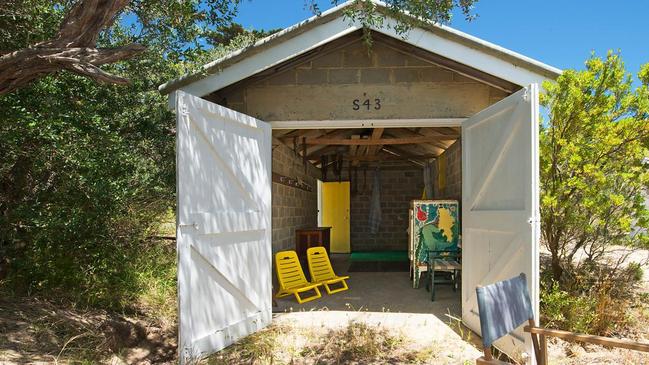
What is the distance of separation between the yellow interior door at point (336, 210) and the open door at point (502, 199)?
26.5ft

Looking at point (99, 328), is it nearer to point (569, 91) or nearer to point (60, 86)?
point (60, 86)

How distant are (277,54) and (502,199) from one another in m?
2.63

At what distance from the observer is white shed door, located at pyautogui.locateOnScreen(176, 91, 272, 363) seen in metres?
3.71

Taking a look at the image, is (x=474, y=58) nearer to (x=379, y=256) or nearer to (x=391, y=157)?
(x=391, y=157)

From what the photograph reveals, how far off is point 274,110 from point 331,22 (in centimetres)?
114

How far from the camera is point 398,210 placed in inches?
510

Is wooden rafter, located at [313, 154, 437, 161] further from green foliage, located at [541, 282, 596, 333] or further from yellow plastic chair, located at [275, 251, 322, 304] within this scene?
green foliage, located at [541, 282, 596, 333]

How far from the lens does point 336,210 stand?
13.0 m

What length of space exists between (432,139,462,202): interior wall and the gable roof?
2.66 meters

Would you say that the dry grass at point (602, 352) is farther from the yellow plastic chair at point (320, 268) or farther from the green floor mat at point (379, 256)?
the green floor mat at point (379, 256)

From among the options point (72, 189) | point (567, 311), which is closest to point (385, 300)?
point (567, 311)

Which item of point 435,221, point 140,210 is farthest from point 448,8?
point 140,210

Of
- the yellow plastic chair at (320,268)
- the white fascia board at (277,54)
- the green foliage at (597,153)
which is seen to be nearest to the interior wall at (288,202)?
the yellow plastic chair at (320,268)

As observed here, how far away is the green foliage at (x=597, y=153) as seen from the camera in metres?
4.42
